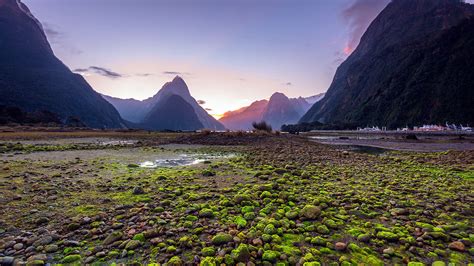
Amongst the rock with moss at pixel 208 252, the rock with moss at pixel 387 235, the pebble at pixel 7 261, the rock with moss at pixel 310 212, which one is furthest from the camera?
the rock with moss at pixel 310 212

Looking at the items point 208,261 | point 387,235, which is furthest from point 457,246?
point 208,261

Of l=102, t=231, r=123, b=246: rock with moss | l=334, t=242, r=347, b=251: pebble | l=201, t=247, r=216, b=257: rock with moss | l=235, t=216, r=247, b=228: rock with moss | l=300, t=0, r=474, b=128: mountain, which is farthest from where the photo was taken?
l=300, t=0, r=474, b=128: mountain

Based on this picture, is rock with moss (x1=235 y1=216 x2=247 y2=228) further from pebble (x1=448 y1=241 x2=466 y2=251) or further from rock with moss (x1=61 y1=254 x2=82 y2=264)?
pebble (x1=448 y1=241 x2=466 y2=251)

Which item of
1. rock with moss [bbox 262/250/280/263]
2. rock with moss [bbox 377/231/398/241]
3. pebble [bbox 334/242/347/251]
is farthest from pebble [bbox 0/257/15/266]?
rock with moss [bbox 377/231/398/241]

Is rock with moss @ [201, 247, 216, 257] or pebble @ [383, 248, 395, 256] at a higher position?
rock with moss @ [201, 247, 216, 257]

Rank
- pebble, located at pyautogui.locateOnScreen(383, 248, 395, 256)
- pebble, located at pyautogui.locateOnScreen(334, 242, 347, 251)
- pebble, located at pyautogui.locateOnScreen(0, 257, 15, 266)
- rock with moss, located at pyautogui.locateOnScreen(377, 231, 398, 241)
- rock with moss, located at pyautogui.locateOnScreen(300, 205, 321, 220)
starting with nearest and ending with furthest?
pebble, located at pyautogui.locateOnScreen(0, 257, 15, 266) → pebble, located at pyautogui.locateOnScreen(383, 248, 395, 256) → pebble, located at pyautogui.locateOnScreen(334, 242, 347, 251) → rock with moss, located at pyautogui.locateOnScreen(377, 231, 398, 241) → rock with moss, located at pyautogui.locateOnScreen(300, 205, 321, 220)

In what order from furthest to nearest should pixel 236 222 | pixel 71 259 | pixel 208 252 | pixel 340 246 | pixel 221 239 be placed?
pixel 236 222
pixel 221 239
pixel 340 246
pixel 208 252
pixel 71 259

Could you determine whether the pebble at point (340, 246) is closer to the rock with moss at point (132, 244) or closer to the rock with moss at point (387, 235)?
the rock with moss at point (387, 235)

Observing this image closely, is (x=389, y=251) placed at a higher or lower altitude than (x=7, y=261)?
lower

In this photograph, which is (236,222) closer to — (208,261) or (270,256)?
(270,256)

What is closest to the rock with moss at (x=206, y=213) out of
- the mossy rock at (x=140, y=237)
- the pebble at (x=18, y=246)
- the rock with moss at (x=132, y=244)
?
the mossy rock at (x=140, y=237)

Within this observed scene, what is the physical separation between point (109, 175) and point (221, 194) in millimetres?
6166

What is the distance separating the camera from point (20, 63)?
173000 mm

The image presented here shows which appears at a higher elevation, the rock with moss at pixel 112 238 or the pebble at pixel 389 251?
the rock with moss at pixel 112 238
